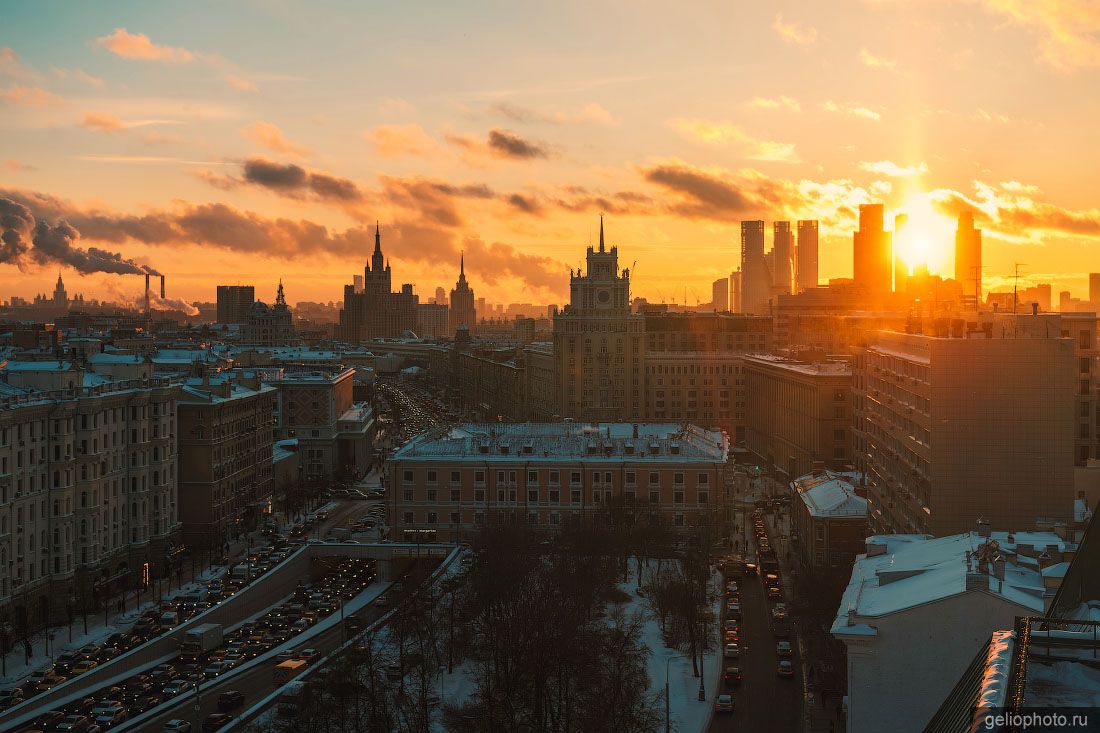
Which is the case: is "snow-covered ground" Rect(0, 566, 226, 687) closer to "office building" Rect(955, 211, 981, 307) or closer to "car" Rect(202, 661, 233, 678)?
"car" Rect(202, 661, 233, 678)

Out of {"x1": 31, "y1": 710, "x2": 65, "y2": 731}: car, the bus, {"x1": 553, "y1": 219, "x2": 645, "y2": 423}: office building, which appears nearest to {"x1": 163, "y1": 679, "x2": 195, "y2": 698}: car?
the bus

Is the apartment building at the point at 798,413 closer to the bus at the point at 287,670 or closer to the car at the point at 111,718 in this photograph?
the bus at the point at 287,670

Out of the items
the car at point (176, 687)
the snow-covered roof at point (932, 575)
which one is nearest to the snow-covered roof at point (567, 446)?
the car at point (176, 687)

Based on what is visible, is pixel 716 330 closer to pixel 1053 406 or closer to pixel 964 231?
pixel 964 231

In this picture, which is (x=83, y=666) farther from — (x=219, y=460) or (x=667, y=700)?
(x=219, y=460)

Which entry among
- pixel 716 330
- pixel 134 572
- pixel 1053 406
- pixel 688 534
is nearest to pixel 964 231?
pixel 716 330
